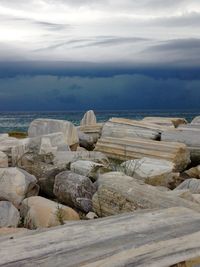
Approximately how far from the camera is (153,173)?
9312 millimetres

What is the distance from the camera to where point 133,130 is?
13055mm

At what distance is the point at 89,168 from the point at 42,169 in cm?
89

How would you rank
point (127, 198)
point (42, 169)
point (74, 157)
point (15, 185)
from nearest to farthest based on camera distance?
point (127, 198), point (15, 185), point (42, 169), point (74, 157)

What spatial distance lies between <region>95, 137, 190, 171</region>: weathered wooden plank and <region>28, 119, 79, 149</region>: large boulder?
768mm

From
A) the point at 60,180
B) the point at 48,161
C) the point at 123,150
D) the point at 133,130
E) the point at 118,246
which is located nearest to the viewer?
the point at 118,246

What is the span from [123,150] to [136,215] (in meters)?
8.21

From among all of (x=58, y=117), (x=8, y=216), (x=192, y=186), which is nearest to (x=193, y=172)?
(x=192, y=186)

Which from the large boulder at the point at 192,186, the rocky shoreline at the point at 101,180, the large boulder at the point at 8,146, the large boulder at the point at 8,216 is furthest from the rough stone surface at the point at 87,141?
the large boulder at the point at 8,216

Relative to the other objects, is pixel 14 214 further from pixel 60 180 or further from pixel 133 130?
pixel 133 130

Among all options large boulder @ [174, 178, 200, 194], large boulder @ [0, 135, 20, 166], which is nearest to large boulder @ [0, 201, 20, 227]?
large boulder @ [174, 178, 200, 194]

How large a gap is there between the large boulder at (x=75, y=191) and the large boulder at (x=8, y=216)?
107cm

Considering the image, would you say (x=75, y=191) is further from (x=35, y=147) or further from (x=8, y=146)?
(x=8, y=146)

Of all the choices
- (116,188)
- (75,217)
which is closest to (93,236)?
(116,188)

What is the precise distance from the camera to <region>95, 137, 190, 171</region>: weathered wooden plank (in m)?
11.0
